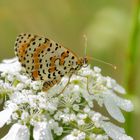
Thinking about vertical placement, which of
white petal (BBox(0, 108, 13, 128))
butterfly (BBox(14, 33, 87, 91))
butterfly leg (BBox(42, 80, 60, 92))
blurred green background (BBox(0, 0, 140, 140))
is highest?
butterfly (BBox(14, 33, 87, 91))

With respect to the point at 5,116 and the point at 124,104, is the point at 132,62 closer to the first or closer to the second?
the point at 124,104

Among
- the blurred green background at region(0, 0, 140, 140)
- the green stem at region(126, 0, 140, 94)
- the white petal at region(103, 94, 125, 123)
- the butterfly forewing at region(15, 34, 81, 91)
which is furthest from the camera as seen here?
the blurred green background at region(0, 0, 140, 140)

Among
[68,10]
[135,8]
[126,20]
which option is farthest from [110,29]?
[68,10]

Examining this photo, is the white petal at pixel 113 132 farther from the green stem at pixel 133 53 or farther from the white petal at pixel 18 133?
the green stem at pixel 133 53

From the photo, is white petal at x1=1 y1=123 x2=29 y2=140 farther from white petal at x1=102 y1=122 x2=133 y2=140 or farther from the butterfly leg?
white petal at x1=102 y1=122 x2=133 y2=140

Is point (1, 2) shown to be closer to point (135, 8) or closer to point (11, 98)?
point (135, 8)

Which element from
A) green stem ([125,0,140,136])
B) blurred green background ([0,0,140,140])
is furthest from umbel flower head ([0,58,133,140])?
blurred green background ([0,0,140,140])
